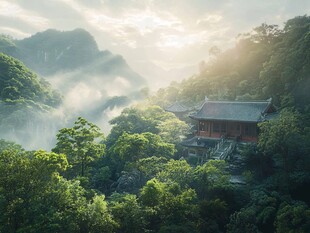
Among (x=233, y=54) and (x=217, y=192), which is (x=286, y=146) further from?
(x=233, y=54)

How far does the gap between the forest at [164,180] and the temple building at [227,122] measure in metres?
1.78

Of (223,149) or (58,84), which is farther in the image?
(58,84)

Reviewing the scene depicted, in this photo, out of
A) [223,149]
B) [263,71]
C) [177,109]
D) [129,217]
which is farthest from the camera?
[177,109]

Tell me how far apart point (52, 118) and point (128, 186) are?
5125 centimetres

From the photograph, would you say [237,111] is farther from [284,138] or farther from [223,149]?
[284,138]

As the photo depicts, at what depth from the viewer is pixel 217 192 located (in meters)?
21.0

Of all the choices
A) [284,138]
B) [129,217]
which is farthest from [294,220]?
[129,217]

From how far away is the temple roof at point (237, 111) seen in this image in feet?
98.9

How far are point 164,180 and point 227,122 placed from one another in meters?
12.1

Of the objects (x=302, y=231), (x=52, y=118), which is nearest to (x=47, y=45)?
(x=52, y=118)

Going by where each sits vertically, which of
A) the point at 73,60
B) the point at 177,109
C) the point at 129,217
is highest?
the point at 73,60

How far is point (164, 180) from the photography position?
22375 mm

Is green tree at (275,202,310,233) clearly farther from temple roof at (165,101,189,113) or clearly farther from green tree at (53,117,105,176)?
temple roof at (165,101,189,113)

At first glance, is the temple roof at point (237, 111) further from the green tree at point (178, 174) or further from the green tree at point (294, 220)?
the green tree at point (294, 220)
